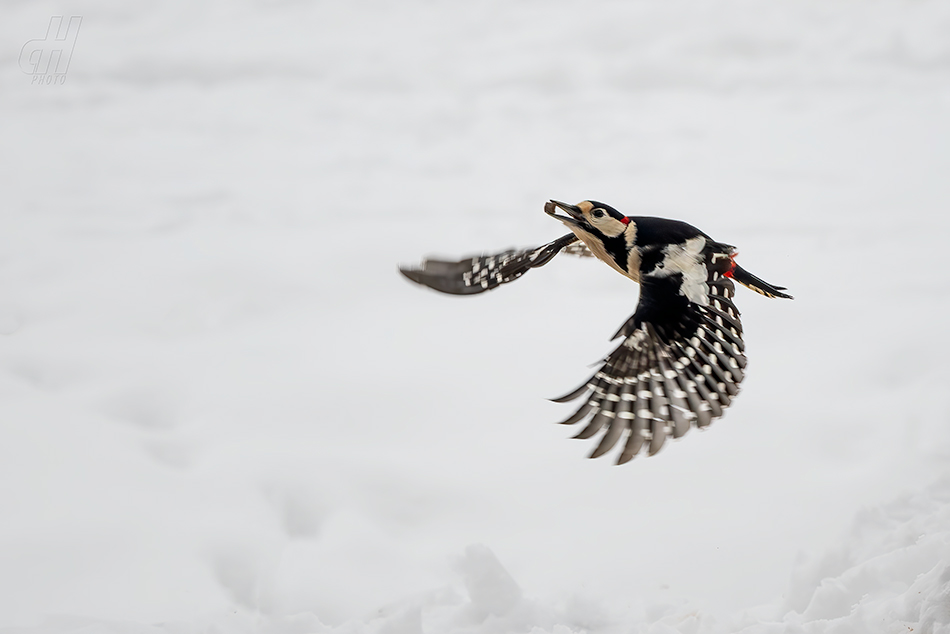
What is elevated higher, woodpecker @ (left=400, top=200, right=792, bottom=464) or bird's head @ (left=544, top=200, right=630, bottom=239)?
bird's head @ (left=544, top=200, right=630, bottom=239)

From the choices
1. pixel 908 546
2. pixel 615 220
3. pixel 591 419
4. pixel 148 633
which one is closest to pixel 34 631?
pixel 148 633

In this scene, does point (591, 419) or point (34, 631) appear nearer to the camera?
point (591, 419)

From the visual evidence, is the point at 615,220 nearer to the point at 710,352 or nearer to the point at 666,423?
the point at 710,352

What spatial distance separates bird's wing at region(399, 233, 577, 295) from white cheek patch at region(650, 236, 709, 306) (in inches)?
14.7

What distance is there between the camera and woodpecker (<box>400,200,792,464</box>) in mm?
1676

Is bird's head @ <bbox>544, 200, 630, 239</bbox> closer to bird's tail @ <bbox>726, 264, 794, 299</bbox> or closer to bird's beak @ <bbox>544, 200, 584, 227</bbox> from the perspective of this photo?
bird's beak @ <bbox>544, 200, 584, 227</bbox>

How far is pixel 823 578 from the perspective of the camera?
2.06 m

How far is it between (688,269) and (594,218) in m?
0.25

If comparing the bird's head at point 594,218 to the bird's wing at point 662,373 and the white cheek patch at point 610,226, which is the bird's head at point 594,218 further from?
the bird's wing at point 662,373

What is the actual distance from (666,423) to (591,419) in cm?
16

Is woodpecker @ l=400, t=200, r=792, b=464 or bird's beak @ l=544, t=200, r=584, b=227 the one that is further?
bird's beak @ l=544, t=200, r=584, b=227

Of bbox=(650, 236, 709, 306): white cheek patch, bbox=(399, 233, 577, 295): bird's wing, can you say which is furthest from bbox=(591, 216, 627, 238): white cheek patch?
Answer: bbox=(399, 233, 577, 295): bird's wing

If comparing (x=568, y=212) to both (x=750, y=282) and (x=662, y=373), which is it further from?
(x=750, y=282)

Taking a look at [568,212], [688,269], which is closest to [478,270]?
[568,212]
